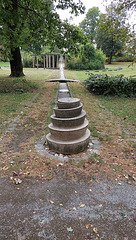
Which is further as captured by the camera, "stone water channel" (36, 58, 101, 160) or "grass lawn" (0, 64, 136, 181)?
"stone water channel" (36, 58, 101, 160)

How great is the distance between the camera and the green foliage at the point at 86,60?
90.0 ft

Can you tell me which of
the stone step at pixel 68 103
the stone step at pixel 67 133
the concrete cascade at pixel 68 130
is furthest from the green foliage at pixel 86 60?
the stone step at pixel 67 133

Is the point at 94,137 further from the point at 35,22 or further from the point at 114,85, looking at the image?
the point at 35,22

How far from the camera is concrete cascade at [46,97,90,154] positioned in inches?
141

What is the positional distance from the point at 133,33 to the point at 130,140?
23.4 feet

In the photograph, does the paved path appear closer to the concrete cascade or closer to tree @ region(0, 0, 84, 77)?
the concrete cascade

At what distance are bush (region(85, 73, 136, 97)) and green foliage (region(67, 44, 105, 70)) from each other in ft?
63.5

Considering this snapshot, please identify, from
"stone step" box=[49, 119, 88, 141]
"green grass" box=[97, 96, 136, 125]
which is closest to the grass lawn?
"green grass" box=[97, 96, 136, 125]

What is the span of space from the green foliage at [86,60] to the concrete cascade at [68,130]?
2540 centimetres

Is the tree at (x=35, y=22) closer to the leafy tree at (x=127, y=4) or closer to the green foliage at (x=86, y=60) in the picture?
the leafy tree at (x=127, y=4)

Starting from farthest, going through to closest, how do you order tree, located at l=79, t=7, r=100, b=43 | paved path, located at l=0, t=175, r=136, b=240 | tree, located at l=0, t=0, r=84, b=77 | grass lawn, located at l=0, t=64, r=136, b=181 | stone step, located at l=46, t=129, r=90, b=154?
tree, located at l=79, t=7, r=100, b=43 < tree, located at l=0, t=0, r=84, b=77 < stone step, located at l=46, t=129, r=90, b=154 < grass lawn, located at l=0, t=64, r=136, b=181 < paved path, located at l=0, t=175, r=136, b=240

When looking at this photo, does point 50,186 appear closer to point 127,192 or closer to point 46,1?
point 127,192

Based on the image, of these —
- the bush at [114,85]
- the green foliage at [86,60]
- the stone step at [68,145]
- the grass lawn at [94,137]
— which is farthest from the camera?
the green foliage at [86,60]

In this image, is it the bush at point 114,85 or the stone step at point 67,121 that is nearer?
the stone step at point 67,121
